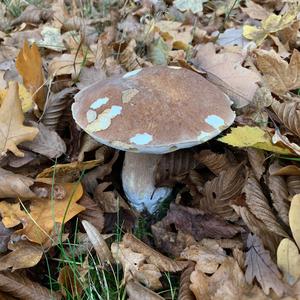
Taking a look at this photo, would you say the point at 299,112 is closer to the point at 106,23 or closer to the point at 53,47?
the point at 53,47

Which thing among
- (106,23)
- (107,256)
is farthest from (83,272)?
(106,23)

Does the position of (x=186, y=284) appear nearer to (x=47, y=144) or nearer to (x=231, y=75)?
(x=47, y=144)

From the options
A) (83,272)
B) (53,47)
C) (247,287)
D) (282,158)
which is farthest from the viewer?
(53,47)

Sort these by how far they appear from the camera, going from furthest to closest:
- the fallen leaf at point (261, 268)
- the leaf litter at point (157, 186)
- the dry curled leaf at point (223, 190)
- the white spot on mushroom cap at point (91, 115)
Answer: the dry curled leaf at point (223, 190) < the white spot on mushroom cap at point (91, 115) < the leaf litter at point (157, 186) < the fallen leaf at point (261, 268)

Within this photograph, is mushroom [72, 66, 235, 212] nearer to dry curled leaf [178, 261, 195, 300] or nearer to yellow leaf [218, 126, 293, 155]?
yellow leaf [218, 126, 293, 155]

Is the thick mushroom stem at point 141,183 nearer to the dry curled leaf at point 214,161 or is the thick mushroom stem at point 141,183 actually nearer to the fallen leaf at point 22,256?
the dry curled leaf at point 214,161

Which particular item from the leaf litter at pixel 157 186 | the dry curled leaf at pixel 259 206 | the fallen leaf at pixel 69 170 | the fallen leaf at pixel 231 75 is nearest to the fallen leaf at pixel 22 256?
the leaf litter at pixel 157 186

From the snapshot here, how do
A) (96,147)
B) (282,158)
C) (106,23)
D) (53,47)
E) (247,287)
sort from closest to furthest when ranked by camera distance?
(247,287)
(282,158)
(96,147)
(53,47)
(106,23)

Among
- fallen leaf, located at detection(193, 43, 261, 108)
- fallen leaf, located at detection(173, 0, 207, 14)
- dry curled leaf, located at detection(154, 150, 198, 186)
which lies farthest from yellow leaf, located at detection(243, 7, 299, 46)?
dry curled leaf, located at detection(154, 150, 198, 186)
